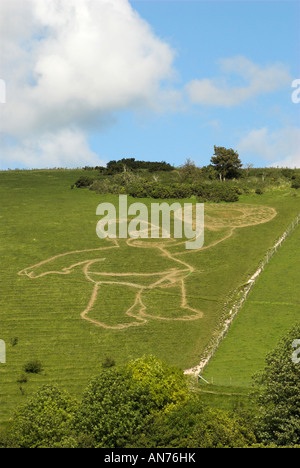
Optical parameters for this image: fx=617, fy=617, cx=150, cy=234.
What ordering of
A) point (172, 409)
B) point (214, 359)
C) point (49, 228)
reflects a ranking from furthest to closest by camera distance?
point (49, 228) → point (214, 359) → point (172, 409)

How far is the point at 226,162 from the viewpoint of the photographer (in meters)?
126

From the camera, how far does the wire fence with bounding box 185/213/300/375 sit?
56.2 m

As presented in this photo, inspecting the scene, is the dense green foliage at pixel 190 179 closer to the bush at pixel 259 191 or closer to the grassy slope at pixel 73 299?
the bush at pixel 259 191

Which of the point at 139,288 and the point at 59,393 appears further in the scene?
the point at 139,288

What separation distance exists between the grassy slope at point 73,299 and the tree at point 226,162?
60.9ft

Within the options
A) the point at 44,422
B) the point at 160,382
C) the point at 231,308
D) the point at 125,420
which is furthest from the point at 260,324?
the point at 44,422

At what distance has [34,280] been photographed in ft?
244

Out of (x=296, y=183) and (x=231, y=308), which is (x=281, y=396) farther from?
(x=296, y=183)

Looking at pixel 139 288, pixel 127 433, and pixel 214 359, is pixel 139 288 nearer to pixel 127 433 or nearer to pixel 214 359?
pixel 214 359

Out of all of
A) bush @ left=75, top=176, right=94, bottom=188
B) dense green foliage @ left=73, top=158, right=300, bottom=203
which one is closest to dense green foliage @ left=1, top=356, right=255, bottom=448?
dense green foliage @ left=73, top=158, right=300, bottom=203

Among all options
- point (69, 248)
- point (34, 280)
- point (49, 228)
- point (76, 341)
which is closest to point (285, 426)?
point (76, 341)

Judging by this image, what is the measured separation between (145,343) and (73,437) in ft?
69.1

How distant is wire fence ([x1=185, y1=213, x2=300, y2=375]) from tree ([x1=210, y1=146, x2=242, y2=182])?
41.7 metres
